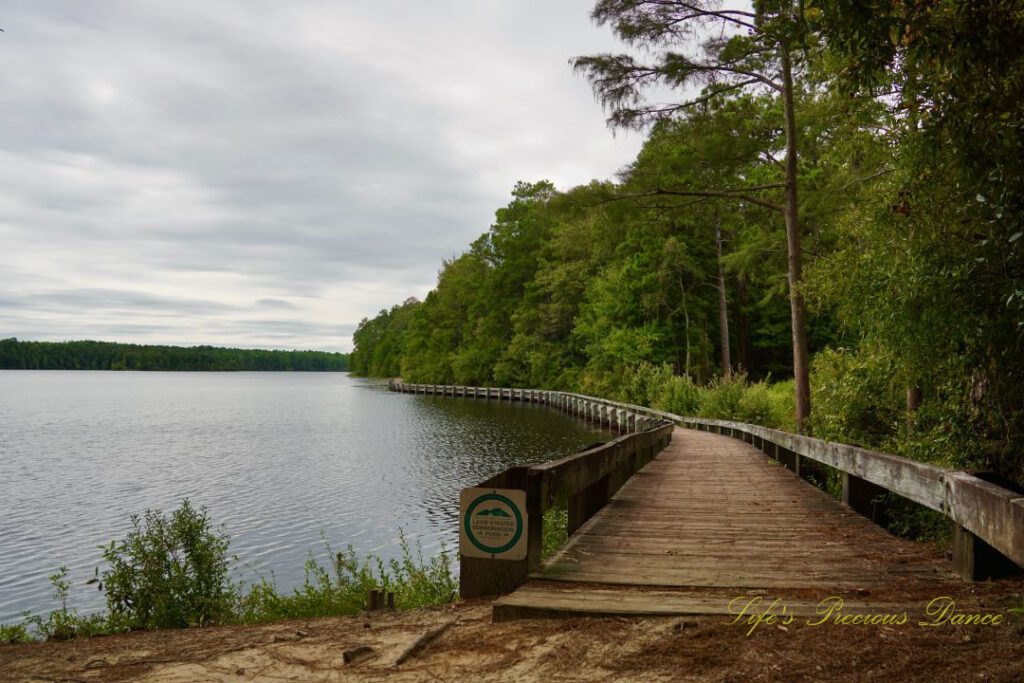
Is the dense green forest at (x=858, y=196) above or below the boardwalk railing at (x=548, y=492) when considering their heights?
above

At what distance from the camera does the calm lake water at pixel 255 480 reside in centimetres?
1231

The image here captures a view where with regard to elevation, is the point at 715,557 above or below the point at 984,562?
below

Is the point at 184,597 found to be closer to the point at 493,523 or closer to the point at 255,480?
the point at 493,523

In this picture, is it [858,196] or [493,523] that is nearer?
[493,523]

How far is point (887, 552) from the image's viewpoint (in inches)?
193

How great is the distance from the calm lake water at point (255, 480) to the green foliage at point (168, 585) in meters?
2.10

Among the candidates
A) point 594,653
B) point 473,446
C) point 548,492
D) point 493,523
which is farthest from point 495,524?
point 473,446

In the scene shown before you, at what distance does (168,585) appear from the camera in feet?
25.8

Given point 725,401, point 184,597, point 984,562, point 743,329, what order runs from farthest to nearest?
point 743,329 < point 725,401 < point 184,597 < point 984,562

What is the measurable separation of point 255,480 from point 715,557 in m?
17.4

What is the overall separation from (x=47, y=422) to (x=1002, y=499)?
4756 centimetres

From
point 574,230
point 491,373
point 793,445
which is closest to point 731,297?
point 574,230

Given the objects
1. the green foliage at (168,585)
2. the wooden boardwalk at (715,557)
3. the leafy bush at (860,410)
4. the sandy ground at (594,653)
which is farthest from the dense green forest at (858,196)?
the green foliage at (168,585)

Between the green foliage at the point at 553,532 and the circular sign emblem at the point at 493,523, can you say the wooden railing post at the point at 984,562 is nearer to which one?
the circular sign emblem at the point at 493,523
